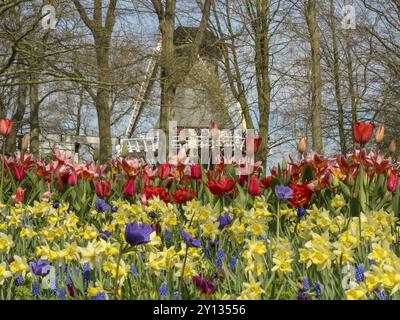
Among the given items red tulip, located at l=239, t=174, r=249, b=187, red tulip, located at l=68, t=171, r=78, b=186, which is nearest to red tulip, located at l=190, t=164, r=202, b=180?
red tulip, located at l=239, t=174, r=249, b=187

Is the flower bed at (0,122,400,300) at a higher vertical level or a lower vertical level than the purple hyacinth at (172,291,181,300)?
higher

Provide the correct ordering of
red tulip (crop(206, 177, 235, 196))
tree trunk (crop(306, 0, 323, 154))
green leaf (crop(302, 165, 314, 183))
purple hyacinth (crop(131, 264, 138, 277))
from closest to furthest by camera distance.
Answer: purple hyacinth (crop(131, 264, 138, 277)), red tulip (crop(206, 177, 235, 196)), green leaf (crop(302, 165, 314, 183)), tree trunk (crop(306, 0, 323, 154))

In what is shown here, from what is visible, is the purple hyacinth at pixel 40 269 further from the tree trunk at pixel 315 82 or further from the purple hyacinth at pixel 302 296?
the tree trunk at pixel 315 82

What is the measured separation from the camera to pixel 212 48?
15148 mm

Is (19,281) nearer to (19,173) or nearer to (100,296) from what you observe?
(100,296)

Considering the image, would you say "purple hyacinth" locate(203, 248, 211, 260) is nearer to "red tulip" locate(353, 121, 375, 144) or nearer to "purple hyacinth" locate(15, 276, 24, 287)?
"purple hyacinth" locate(15, 276, 24, 287)

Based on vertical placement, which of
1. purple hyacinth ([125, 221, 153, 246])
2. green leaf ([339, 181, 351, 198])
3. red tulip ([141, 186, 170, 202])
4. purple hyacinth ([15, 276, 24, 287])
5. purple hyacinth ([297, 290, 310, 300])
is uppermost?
green leaf ([339, 181, 351, 198])

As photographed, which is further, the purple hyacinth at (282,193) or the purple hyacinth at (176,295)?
the purple hyacinth at (282,193)

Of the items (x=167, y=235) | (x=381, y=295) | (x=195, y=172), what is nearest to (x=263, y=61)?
(x=195, y=172)

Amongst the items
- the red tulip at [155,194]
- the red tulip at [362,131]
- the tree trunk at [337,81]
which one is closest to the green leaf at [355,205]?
the red tulip at [362,131]

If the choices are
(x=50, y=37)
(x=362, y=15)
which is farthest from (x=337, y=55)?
(x=50, y=37)

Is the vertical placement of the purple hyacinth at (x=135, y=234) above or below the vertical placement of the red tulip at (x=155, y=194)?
below

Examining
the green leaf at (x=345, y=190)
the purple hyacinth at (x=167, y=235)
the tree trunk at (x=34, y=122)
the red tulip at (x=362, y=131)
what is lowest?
the purple hyacinth at (x=167, y=235)
